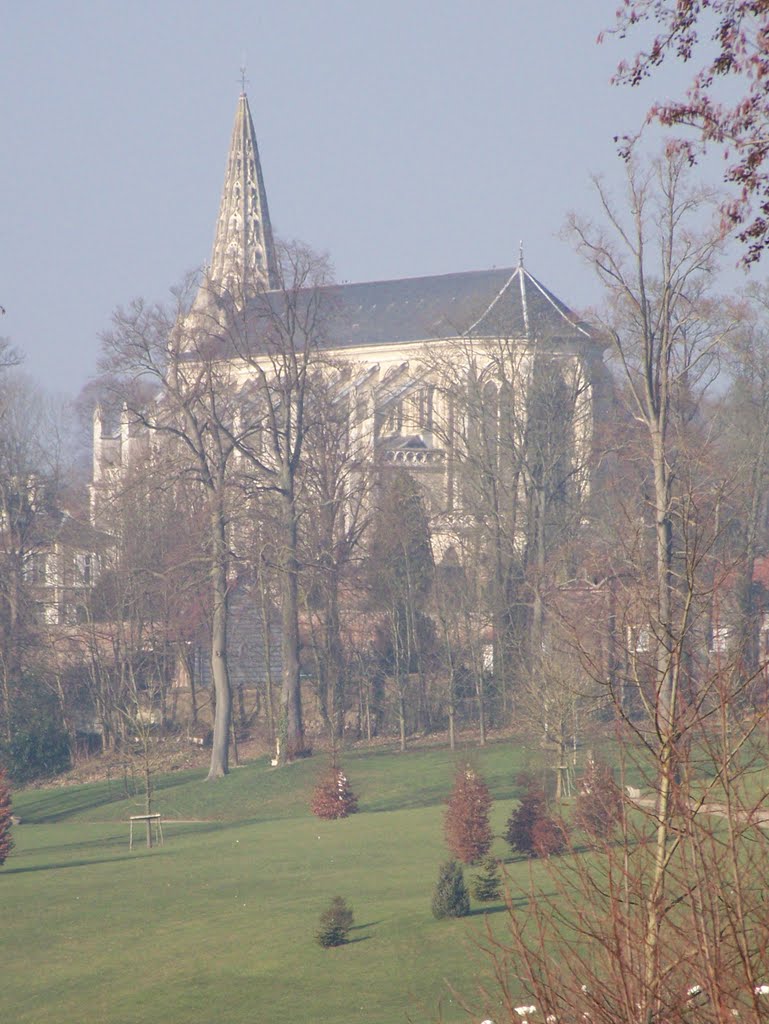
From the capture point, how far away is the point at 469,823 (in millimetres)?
17375

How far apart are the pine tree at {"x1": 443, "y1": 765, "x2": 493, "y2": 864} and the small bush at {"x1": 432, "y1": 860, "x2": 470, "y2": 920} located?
2623 mm

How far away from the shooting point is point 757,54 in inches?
281

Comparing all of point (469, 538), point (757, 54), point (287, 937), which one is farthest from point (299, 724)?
point (757, 54)

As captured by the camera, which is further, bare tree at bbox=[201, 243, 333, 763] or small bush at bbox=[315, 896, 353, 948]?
bare tree at bbox=[201, 243, 333, 763]

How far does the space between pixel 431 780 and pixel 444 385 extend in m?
16.4

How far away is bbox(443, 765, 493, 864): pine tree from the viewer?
56.7ft

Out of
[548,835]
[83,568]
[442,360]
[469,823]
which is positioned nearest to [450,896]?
[548,835]

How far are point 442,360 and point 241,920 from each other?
2847 cm

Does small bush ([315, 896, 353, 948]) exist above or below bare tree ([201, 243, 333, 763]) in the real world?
below

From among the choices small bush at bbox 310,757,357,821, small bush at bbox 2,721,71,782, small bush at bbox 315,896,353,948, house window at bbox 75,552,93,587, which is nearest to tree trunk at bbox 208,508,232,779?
small bush at bbox 2,721,71,782

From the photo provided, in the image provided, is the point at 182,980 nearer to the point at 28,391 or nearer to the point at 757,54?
the point at 757,54

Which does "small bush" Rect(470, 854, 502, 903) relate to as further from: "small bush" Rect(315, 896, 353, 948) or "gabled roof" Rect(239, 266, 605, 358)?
"gabled roof" Rect(239, 266, 605, 358)

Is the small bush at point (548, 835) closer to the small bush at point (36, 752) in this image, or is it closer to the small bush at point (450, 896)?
the small bush at point (450, 896)

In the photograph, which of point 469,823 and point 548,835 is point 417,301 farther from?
point 548,835
